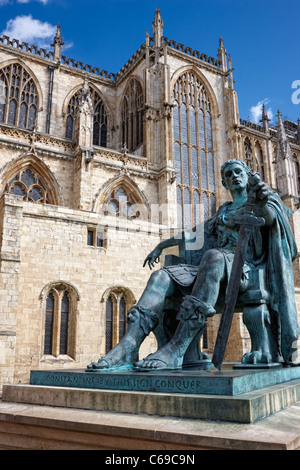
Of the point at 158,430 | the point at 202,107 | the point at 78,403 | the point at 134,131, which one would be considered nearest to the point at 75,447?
the point at 78,403

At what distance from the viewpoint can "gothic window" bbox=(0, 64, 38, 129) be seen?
26250mm

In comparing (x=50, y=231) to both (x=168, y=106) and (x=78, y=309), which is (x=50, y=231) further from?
(x=168, y=106)

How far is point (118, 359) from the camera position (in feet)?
9.92

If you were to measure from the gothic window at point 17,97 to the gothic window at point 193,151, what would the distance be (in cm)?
936

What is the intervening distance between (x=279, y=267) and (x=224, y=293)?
515mm

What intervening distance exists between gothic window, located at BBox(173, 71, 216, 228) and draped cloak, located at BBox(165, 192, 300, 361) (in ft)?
67.7

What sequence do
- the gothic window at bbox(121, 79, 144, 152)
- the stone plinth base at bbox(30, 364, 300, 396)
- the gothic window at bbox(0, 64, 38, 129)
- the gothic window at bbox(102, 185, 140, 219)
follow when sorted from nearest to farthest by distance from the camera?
the stone plinth base at bbox(30, 364, 300, 396) → the gothic window at bbox(102, 185, 140, 219) → the gothic window at bbox(0, 64, 38, 129) → the gothic window at bbox(121, 79, 144, 152)

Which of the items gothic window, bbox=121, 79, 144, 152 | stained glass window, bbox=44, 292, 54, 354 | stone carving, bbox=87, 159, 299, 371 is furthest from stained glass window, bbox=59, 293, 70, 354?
gothic window, bbox=121, 79, 144, 152

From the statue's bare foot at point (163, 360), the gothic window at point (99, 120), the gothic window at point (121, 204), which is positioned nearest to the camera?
the statue's bare foot at point (163, 360)

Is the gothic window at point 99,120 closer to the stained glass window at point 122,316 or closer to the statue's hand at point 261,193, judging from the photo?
the stained glass window at point 122,316

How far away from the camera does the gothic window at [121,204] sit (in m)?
22.0

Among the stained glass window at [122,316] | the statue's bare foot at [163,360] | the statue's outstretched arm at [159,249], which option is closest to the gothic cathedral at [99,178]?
the stained glass window at [122,316]

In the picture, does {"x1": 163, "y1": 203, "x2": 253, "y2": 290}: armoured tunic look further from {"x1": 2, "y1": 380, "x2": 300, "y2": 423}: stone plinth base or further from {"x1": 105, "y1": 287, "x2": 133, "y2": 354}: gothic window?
{"x1": 105, "y1": 287, "x2": 133, "y2": 354}: gothic window

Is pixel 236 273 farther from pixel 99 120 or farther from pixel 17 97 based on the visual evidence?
pixel 99 120
